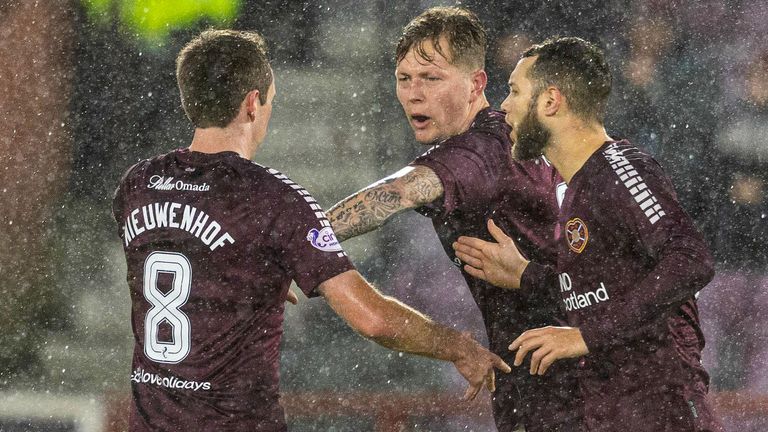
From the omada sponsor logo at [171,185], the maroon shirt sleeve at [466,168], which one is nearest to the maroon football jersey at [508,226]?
the maroon shirt sleeve at [466,168]

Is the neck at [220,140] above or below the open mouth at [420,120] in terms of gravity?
below

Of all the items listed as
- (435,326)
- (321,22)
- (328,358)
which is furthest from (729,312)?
(435,326)

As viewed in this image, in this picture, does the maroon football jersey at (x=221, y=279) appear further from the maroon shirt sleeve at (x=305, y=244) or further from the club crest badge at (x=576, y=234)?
the club crest badge at (x=576, y=234)

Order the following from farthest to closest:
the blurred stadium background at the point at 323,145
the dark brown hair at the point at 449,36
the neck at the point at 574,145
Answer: the blurred stadium background at the point at 323,145 → the dark brown hair at the point at 449,36 → the neck at the point at 574,145

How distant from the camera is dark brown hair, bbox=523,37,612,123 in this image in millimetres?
3428

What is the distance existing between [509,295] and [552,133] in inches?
26.0

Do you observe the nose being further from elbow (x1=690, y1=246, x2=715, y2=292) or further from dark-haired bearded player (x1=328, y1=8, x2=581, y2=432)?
elbow (x1=690, y1=246, x2=715, y2=292)

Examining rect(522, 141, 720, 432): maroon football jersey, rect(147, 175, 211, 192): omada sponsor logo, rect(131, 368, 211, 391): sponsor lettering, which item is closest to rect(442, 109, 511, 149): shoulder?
rect(522, 141, 720, 432): maroon football jersey

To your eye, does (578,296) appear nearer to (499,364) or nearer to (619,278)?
(619,278)

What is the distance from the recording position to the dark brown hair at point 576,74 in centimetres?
343

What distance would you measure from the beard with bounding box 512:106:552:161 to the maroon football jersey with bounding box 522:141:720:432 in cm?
25

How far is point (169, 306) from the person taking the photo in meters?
2.90

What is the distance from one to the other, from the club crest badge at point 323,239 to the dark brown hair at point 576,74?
1.03m

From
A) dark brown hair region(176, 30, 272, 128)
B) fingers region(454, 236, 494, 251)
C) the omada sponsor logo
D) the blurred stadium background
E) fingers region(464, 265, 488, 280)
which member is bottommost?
fingers region(464, 265, 488, 280)
